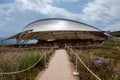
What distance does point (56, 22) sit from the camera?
54219 mm

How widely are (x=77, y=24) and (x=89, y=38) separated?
10.5 meters

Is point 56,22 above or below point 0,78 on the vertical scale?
above

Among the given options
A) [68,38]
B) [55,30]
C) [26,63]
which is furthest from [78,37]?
[26,63]

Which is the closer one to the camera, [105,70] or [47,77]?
[105,70]

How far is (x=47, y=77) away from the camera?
11727 millimetres

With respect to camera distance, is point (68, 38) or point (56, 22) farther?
point (68, 38)

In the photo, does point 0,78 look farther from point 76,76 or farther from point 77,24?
point 77,24

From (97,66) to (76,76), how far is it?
1.11 metres

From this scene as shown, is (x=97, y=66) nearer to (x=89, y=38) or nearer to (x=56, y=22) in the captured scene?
(x=56, y=22)

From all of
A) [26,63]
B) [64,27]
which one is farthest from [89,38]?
[26,63]

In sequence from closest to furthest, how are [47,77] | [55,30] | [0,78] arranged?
[0,78]
[47,77]
[55,30]

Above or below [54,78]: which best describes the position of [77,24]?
above

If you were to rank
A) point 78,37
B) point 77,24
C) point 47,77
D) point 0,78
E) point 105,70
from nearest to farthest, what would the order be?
point 0,78 < point 105,70 < point 47,77 < point 77,24 < point 78,37

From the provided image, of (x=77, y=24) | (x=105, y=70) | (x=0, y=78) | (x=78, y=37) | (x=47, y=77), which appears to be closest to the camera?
(x=0, y=78)
